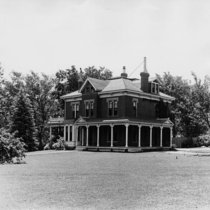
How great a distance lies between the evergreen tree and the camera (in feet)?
156

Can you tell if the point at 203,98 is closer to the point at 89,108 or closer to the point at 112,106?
the point at 112,106

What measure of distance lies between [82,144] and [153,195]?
32950 millimetres

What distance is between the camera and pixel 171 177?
15.1 metres

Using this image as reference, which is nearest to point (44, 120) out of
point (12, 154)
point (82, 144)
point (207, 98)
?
point (82, 144)

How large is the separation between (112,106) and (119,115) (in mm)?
1609

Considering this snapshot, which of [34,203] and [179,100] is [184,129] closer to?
[179,100]

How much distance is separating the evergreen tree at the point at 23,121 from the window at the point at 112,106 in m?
12.6

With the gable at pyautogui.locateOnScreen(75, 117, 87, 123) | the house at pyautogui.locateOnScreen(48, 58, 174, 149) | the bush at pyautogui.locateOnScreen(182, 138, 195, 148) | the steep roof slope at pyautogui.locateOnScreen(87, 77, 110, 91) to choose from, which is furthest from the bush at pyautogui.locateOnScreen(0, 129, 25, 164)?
the bush at pyautogui.locateOnScreen(182, 138, 195, 148)

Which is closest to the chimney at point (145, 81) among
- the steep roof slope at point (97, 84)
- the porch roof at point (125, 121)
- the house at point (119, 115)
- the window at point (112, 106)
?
the house at point (119, 115)

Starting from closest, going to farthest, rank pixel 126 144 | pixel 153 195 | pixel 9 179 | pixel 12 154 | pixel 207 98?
pixel 153 195, pixel 9 179, pixel 12 154, pixel 207 98, pixel 126 144

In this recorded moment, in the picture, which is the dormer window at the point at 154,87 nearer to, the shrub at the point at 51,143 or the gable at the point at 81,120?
the gable at the point at 81,120

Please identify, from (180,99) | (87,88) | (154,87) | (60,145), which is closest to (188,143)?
(180,99)

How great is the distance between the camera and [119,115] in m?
39.6

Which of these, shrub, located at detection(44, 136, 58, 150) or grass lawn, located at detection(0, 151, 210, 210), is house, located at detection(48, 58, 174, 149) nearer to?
shrub, located at detection(44, 136, 58, 150)
